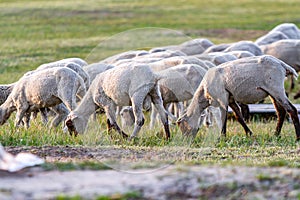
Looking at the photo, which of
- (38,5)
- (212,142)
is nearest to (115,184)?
(212,142)

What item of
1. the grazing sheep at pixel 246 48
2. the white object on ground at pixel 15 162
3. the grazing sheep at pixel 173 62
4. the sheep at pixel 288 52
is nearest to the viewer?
the white object on ground at pixel 15 162

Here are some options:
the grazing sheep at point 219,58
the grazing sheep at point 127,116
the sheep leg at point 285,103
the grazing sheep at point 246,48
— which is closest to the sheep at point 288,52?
the grazing sheep at point 246,48

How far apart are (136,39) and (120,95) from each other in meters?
1.92

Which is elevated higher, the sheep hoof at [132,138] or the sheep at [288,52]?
the sheep hoof at [132,138]

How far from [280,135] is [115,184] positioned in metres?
5.42

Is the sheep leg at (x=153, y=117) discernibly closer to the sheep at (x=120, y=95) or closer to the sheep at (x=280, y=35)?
the sheep at (x=120, y=95)

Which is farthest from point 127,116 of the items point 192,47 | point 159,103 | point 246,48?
point 192,47

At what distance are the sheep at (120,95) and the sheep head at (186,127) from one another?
8.4 inches

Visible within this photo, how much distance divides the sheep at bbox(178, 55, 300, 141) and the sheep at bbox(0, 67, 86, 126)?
69.7 inches

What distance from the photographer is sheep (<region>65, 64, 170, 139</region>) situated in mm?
12188

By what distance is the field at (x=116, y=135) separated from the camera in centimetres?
925

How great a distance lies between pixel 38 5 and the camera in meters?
44.1

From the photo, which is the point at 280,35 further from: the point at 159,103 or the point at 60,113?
the point at 159,103

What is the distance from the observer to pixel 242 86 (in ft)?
41.0
